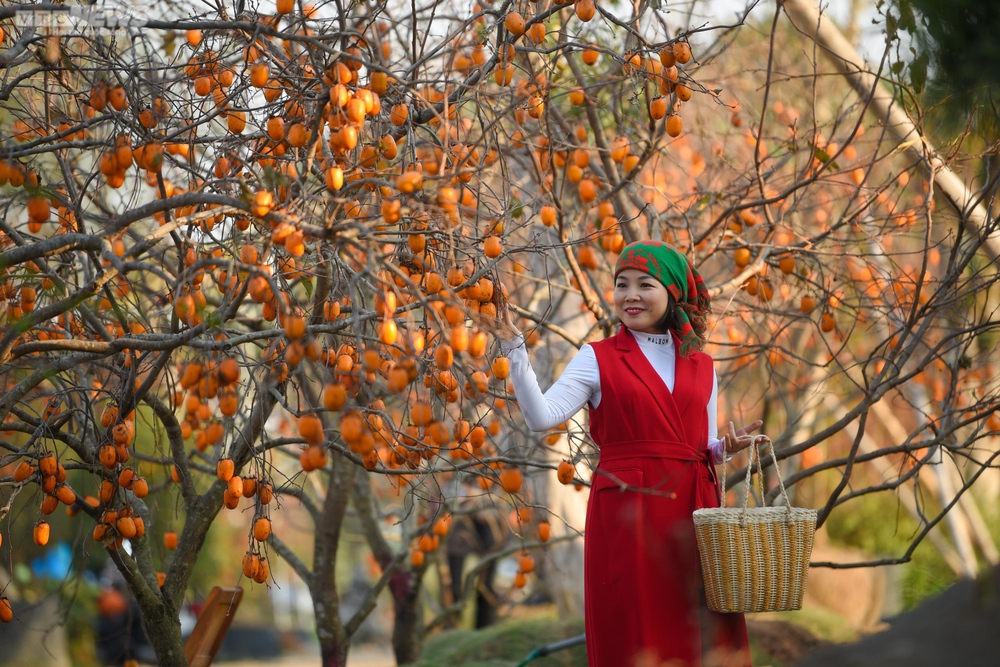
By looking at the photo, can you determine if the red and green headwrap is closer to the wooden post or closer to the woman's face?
the woman's face

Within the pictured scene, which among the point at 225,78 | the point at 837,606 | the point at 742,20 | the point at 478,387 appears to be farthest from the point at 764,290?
the point at 837,606

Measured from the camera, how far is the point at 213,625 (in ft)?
11.8

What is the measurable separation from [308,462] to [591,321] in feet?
12.5

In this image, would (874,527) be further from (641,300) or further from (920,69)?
(920,69)

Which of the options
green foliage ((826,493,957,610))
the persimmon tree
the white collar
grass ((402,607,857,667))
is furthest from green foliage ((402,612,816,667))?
green foliage ((826,493,957,610))

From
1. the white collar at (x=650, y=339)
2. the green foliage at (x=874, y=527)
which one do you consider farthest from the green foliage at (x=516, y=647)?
the green foliage at (x=874, y=527)

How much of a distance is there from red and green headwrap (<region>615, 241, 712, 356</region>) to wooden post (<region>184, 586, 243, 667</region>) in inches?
70.4

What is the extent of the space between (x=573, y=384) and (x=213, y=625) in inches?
66.2

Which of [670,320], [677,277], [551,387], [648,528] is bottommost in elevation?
[648,528]

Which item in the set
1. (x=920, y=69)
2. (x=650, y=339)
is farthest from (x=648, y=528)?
(x=920, y=69)

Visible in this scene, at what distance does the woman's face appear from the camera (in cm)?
294

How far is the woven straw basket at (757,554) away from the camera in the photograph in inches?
101

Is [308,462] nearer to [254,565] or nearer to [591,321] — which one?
[254,565]

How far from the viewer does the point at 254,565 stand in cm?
296
